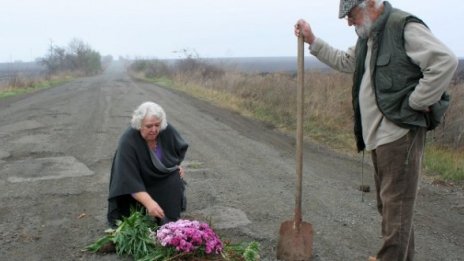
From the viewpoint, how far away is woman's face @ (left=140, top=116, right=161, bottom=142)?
4.40m

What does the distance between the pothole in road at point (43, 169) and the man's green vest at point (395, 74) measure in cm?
505

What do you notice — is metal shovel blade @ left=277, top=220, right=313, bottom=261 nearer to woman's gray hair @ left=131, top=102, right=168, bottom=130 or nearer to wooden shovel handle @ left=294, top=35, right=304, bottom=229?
wooden shovel handle @ left=294, top=35, right=304, bottom=229

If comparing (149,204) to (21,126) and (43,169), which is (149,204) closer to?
(43,169)

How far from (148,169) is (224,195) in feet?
6.09

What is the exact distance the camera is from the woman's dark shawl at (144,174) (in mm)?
4379

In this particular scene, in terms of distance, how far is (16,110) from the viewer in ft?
49.3

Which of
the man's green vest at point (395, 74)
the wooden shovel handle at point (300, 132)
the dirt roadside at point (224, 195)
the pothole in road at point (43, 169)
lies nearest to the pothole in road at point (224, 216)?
the dirt roadside at point (224, 195)

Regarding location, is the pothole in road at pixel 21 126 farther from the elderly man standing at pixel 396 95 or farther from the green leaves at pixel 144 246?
the elderly man standing at pixel 396 95

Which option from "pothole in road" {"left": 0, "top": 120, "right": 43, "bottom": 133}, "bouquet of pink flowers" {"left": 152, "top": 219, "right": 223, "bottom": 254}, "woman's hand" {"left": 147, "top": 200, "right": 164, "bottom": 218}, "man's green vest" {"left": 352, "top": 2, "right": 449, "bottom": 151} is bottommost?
"pothole in road" {"left": 0, "top": 120, "right": 43, "bottom": 133}

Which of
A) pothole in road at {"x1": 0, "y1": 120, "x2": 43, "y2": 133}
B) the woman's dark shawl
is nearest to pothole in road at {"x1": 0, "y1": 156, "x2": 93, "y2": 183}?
the woman's dark shawl

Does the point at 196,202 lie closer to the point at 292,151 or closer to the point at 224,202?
the point at 224,202

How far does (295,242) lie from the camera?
3.92 meters

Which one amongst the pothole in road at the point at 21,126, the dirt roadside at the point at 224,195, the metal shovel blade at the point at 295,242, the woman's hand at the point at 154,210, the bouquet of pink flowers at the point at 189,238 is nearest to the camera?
the bouquet of pink flowers at the point at 189,238

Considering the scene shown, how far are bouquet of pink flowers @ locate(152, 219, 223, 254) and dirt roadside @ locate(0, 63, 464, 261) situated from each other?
603 millimetres
